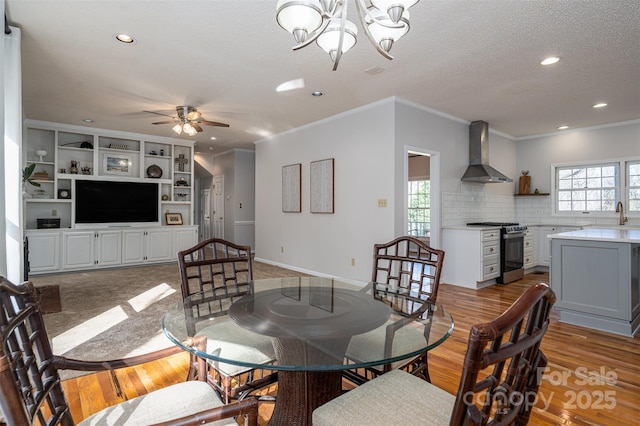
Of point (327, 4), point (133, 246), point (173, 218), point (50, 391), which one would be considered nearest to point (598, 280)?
point (327, 4)

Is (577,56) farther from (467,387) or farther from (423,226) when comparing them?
(423,226)

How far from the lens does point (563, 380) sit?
90.8 inches

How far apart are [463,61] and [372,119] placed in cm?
161

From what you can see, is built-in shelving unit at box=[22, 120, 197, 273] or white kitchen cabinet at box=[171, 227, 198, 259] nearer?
built-in shelving unit at box=[22, 120, 197, 273]

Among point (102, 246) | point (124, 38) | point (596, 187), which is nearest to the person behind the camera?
point (124, 38)

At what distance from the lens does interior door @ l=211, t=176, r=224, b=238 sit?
898cm

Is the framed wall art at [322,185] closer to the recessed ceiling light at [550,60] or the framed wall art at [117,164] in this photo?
the recessed ceiling light at [550,60]

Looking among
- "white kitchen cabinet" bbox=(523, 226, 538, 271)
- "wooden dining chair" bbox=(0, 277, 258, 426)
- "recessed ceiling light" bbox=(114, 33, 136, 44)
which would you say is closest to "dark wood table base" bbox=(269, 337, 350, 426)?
"wooden dining chair" bbox=(0, 277, 258, 426)

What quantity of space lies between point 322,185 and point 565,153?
15.2 feet

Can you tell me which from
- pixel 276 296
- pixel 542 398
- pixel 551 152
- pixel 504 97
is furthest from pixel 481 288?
pixel 276 296

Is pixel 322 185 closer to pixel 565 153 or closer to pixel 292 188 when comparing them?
pixel 292 188

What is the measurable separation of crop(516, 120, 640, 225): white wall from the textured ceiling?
1.50ft

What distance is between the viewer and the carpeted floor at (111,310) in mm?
2742

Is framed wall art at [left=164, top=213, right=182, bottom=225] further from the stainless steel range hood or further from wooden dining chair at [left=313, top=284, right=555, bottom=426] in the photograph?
wooden dining chair at [left=313, top=284, right=555, bottom=426]
